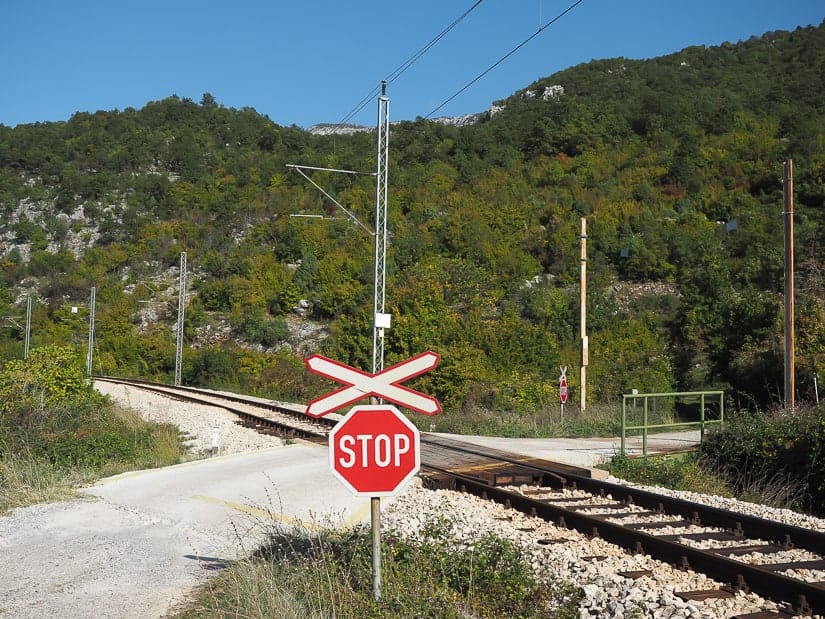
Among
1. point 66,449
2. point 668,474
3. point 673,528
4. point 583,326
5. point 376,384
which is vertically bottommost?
point 668,474

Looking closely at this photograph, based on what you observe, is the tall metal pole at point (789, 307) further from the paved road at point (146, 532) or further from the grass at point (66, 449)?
the grass at point (66, 449)

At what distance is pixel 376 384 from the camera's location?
19.6ft

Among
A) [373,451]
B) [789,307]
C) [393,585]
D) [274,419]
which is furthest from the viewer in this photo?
[274,419]

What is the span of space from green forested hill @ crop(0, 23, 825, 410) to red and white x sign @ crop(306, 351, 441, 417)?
22710 millimetres

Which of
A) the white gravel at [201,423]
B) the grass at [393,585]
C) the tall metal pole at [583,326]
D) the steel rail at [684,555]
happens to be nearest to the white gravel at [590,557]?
the steel rail at [684,555]

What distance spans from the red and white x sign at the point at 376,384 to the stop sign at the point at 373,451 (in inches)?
4.3

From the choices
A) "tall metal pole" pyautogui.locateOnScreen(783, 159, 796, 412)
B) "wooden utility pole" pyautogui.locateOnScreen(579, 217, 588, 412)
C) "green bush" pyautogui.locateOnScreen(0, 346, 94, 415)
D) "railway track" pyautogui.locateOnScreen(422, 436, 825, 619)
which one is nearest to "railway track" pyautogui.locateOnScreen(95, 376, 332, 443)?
"green bush" pyautogui.locateOnScreen(0, 346, 94, 415)

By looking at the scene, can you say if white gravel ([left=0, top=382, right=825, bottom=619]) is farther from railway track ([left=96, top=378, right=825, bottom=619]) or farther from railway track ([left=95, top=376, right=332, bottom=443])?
railway track ([left=95, top=376, right=332, bottom=443])

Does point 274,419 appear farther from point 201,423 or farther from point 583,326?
point 583,326

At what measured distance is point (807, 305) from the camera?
28.6 m

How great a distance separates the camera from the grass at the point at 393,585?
6168mm

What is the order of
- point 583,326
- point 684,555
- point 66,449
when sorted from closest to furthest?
point 684,555 < point 66,449 < point 583,326

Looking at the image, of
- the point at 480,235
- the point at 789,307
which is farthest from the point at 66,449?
the point at 480,235

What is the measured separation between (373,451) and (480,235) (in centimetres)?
5746
